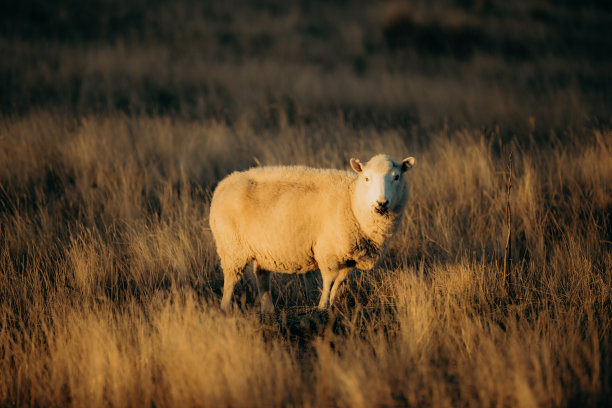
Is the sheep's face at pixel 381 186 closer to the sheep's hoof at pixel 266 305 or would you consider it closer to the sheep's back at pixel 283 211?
the sheep's back at pixel 283 211

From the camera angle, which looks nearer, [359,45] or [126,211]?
[126,211]

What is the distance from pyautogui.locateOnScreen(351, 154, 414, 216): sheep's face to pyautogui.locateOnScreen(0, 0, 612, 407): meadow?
766mm

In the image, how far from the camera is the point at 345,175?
387 centimetres

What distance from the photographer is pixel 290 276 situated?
4.69 meters

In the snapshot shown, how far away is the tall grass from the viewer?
271 centimetres

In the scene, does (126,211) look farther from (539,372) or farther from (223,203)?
(539,372)

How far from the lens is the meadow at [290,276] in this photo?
277 centimetres

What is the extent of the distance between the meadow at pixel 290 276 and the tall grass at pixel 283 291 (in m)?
0.02

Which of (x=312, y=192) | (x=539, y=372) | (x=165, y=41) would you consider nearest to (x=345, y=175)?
(x=312, y=192)

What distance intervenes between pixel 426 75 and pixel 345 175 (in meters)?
10.4

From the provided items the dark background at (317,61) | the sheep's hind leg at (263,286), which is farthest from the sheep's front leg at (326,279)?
the dark background at (317,61)

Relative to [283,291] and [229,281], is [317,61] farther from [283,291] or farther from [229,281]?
[229,281]

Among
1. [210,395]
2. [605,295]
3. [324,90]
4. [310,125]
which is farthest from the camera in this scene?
[324,90]

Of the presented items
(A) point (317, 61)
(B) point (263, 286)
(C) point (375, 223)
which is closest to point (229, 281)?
(B) point (263, 286)
